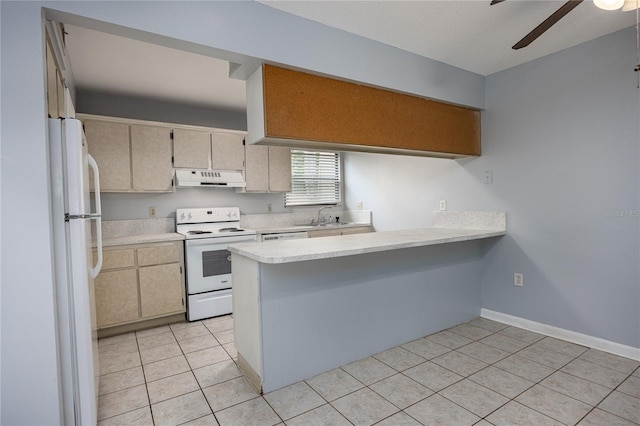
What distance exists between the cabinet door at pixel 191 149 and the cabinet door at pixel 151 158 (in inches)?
3.3

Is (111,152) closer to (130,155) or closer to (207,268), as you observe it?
(130,155)

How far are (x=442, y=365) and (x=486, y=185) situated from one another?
1881mm

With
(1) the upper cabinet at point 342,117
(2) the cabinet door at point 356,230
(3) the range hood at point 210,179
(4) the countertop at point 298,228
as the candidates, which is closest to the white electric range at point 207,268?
(4) the countertop at point 298,228

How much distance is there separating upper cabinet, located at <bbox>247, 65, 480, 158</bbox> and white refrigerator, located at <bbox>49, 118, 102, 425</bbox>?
107 centimetres

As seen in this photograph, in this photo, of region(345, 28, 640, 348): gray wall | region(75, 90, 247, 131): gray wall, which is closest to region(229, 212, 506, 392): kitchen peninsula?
region(345, 28, 640, 348): gray wall

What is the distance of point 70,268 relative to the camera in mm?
1645

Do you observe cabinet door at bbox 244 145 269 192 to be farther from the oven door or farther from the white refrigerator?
the white refrigerator

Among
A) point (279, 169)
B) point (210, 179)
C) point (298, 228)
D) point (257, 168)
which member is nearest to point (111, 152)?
point (210, 179)

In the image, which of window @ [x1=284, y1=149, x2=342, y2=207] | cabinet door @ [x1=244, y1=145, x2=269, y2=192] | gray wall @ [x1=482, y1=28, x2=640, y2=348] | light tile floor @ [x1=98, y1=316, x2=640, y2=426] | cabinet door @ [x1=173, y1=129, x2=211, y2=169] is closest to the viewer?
light tile floor @ [x1=98, y1=316, x2=640, y2=426]

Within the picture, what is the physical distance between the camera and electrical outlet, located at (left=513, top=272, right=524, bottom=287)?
3.27 m

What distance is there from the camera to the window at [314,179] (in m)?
5.23

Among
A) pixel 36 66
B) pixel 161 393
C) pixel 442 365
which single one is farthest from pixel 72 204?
pixel 442 365

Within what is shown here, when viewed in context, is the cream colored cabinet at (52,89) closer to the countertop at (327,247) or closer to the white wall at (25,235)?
the white wall at (25,235)

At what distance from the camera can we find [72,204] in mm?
1658
